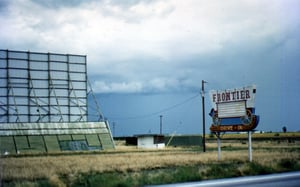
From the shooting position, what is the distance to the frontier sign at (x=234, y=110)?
87.2 ft

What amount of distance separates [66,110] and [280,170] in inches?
1535

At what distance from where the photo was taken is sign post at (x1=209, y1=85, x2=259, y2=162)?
26.5m

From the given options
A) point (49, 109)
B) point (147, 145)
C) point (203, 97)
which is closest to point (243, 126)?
point (203, 97)

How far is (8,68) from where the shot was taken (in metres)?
51.2

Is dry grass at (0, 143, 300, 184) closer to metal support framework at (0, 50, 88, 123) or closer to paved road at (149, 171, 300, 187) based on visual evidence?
paved road at (149, 171, 300, 187)

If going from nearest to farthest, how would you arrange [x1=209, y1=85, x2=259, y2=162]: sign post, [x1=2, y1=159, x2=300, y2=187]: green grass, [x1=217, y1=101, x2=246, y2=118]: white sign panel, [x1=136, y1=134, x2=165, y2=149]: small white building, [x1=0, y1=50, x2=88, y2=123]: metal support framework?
[x1=2, y1=159, x2=300, y2=187]: green grass → [x1=209, y1=85, x2=259, y2=162]: sign post → [x1=217, y1=101, x2=246, y2=118]: white sign panel → [x1=0, y1=50, x2=88, y2=123]: metal support framework → [x1=136, y1=134, x2=165, y2=149]: small white building

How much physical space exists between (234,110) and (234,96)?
97 cm

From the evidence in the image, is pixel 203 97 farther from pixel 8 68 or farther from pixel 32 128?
pixel 8 68

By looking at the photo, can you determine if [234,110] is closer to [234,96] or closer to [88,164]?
[234,96]

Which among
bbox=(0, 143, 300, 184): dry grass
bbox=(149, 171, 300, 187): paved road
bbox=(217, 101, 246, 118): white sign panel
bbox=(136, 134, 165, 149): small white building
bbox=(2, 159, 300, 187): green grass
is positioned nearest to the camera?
bbox=(149, 171, 300, 187): paved road

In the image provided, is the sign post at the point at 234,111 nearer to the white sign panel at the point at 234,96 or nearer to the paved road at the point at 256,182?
the white sign panel at the point at 234,96

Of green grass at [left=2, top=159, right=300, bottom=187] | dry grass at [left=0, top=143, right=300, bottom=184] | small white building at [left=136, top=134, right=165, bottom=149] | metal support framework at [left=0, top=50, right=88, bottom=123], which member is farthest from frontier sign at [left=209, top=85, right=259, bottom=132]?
small white building at [left=136, top=134, right=165, bottom=149]

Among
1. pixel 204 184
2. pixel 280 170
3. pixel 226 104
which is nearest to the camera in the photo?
pixel 204 184

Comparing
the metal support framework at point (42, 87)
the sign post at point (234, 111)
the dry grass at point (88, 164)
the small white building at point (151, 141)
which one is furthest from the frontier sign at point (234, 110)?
the small white building at point (151, 141)
